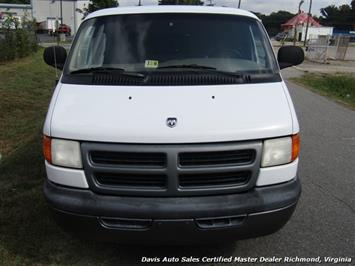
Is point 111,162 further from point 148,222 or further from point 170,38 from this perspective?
point 170,38

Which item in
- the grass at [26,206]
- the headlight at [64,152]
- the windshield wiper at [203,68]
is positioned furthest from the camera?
the windshield wiper at [203,68]

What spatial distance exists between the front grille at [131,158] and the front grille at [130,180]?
0.29 feet

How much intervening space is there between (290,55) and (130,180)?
2.48 meters

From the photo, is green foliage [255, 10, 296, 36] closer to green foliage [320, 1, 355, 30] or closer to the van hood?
green foliage [320, 1, 355, 30]

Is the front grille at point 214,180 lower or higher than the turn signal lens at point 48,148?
lower

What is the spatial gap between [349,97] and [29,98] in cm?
935

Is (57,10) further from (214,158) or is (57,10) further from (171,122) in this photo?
(214,158)

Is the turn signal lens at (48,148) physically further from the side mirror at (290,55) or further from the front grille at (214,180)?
the side mirror at (290,55)

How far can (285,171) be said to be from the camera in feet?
11.1

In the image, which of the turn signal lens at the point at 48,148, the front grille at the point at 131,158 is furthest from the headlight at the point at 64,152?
the front grille at the point at 131,158

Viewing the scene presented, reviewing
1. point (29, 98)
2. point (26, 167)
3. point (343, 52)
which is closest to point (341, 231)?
point (26, 167)

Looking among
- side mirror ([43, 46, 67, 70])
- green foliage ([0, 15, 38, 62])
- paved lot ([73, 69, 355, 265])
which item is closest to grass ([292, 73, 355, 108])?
paved lot ([73, 69, 355, 265])

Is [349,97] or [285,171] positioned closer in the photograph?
[285,171]

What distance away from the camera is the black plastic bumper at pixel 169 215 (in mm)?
3131
